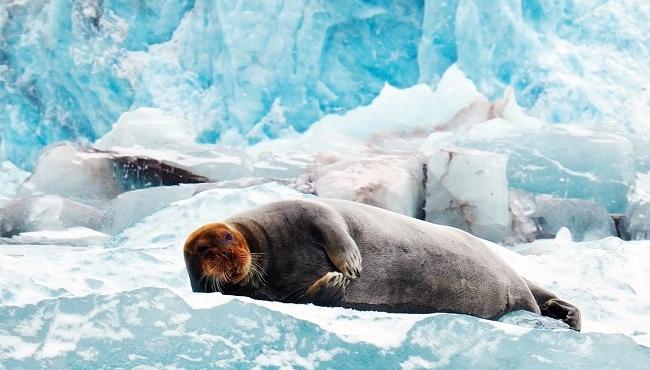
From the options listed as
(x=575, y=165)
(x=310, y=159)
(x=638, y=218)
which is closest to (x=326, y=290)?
(x=638, y=218)

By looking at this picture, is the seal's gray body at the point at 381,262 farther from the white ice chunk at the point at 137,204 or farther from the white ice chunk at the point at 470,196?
A: the white ice chunk at the point at 137,204

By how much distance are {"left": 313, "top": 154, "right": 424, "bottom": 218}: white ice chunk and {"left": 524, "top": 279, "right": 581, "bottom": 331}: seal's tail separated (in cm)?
257

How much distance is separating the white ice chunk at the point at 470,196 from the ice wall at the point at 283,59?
5.10 meters

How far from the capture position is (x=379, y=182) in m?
6.20

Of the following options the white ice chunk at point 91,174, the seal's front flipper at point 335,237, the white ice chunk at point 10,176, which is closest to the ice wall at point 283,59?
the white ice chunk at point 10,176

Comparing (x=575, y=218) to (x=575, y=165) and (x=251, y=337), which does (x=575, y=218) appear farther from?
(x=251, y=337)

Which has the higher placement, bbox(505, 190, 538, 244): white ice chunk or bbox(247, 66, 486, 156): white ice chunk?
bbox(247, 66, 486, 156): white ice chunk

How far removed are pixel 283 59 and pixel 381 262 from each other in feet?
29.3

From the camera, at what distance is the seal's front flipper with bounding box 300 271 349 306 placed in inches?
104

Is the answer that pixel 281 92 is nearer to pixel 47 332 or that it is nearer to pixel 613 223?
pixel 613 223

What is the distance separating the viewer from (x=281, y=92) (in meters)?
11.8

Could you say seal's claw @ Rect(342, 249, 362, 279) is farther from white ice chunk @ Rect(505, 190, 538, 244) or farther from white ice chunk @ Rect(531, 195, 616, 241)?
white ice chunk @ Rect(531, 195, 616, 241)

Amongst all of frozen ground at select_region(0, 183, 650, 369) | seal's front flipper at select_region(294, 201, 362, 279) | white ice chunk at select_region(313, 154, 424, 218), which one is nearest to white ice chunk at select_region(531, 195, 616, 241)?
white ice chunk at select_region(313, 154, 424, 218)

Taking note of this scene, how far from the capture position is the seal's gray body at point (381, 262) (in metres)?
2.76
